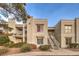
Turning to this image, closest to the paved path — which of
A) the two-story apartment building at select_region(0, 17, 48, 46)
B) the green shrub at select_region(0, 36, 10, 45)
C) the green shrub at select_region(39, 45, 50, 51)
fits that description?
the green shrub at select_region(39, 45, 50, 51)

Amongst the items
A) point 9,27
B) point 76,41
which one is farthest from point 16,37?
point 76,41

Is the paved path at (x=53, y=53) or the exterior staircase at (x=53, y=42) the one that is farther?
the exterior staircase at (x=53, y=42)

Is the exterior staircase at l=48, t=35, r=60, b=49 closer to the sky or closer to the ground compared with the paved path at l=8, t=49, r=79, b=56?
closer to the sky

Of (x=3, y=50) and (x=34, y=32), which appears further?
(x=34, y=32)

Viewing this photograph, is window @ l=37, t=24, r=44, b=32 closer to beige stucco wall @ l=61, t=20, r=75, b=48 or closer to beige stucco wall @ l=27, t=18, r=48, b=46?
beige stucco wall @ l=27, t=18, r=48, b=46

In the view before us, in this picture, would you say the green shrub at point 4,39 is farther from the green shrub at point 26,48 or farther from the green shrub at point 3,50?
the green shrub at point 26,48

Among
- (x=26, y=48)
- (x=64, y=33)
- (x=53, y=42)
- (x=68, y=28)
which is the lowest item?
(x=26, y=48)

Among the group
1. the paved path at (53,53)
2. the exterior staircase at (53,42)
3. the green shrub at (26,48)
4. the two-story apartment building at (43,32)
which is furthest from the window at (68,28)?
the green shrub at (26,48)

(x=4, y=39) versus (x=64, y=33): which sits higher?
(x=64, y=33)

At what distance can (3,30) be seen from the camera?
357 inches

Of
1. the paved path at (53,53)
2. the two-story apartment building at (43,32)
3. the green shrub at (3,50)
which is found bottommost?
the paved path at (53,53)

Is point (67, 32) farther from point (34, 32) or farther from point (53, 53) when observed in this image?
point (34, 32)

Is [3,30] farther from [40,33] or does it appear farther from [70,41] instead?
[70,41]

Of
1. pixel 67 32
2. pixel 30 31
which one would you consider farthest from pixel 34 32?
pixel 67 32
